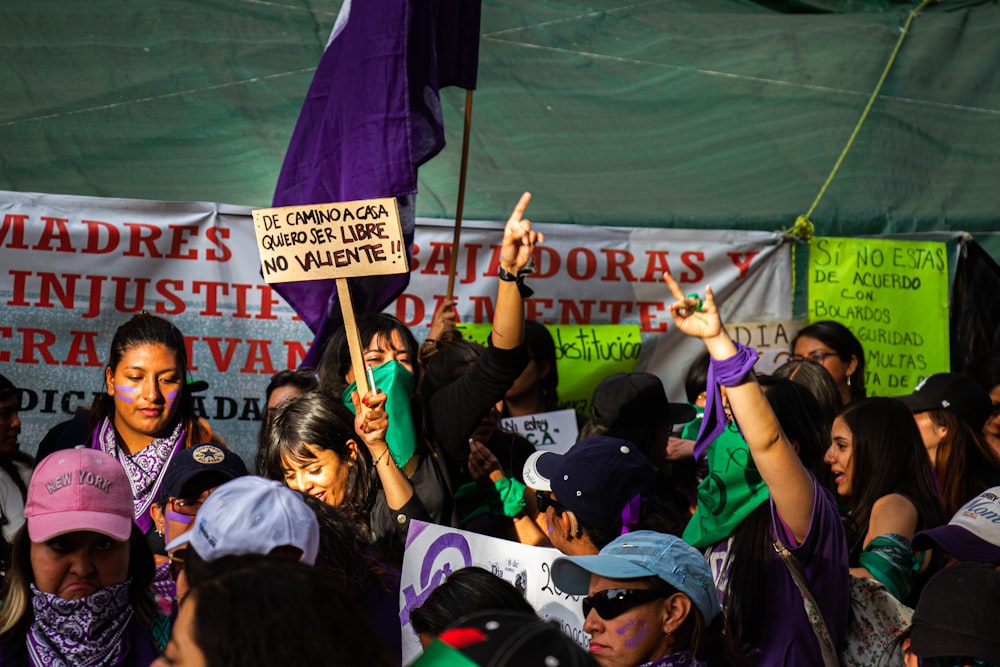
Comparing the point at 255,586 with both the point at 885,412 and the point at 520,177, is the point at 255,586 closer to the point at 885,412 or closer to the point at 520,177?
the point at 885,412

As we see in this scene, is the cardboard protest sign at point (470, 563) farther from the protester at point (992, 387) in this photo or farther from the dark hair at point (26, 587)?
the protester at point (992, 387)

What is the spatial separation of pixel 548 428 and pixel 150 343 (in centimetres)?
173

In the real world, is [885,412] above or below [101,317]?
below

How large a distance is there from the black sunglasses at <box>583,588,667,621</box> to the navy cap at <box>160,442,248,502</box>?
121cm

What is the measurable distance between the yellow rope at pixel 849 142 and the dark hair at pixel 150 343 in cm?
387

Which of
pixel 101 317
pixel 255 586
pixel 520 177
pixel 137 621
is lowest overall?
pixel 137 621

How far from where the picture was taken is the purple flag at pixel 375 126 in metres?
4.90

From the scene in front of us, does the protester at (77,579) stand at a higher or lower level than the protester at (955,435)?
lower

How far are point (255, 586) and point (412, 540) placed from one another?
187cm

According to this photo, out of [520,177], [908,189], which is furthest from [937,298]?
[520,177]

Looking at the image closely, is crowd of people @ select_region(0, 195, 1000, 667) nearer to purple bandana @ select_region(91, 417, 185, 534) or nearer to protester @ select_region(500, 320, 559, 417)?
purple bandana @ select_region(91, 417, 185, 534)

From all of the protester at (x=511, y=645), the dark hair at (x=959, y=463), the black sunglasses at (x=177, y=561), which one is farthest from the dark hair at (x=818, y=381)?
→ the protester at (x=511, y=645)

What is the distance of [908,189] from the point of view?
7.30 meters

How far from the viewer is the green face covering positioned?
3.88m
